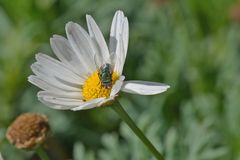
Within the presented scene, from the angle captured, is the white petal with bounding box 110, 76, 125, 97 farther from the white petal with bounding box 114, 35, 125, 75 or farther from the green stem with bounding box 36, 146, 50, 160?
the green stem with bounding box 36, 146, 50, 160

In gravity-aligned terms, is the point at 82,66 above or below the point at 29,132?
above

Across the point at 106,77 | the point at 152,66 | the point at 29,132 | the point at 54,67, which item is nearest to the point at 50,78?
the point at 54,67

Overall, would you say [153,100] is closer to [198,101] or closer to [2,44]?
[198,101]

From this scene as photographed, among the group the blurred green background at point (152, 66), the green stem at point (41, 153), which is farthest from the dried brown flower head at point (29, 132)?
the blurred green background at point (152, 66)

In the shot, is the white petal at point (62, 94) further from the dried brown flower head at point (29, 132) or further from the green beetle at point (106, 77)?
the dried brown flower head at point (29, 132)

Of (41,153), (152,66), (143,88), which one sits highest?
(143,88)

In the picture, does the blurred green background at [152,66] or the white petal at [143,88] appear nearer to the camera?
the white petal at [143,88]

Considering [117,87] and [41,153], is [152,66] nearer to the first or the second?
[41,153]

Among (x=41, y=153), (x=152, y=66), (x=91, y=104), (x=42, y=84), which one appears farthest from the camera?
(x=152, y=66)

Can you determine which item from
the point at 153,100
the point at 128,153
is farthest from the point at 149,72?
the point at 128,153
